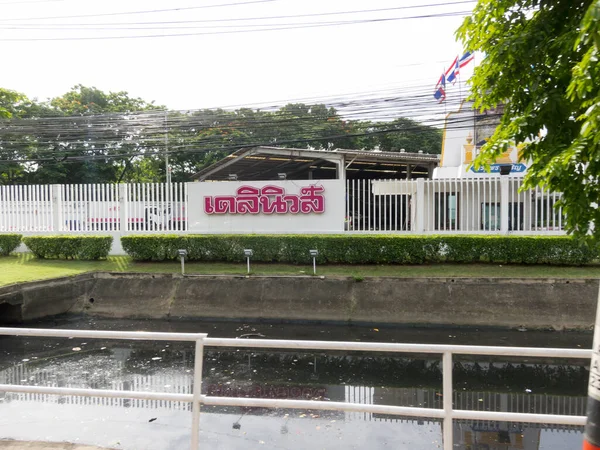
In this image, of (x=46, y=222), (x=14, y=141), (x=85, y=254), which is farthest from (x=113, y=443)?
(x=14, y=141)

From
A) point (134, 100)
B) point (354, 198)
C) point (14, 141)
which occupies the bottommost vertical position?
point (354, 198)

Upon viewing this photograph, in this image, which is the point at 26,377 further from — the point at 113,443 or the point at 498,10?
the point at 498,10

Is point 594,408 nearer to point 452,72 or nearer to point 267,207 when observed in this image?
point 267,207

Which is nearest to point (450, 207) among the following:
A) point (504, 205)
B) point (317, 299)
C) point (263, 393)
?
point (504, 205)

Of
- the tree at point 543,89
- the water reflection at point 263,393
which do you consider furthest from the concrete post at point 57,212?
the tree at point 543,89

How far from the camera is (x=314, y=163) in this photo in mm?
19875

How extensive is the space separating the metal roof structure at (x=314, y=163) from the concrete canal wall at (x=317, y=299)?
443 cm

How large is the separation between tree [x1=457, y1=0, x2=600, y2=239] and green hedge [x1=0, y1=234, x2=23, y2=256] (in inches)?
614

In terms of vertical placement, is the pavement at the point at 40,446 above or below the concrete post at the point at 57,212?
below

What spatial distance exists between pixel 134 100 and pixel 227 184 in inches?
1038

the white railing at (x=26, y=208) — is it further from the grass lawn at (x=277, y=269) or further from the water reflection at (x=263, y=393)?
the water reflection at (x=263, y=393)

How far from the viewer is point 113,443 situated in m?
4.23

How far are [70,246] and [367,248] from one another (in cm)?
889

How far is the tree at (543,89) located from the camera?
249 centimetres
